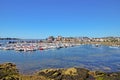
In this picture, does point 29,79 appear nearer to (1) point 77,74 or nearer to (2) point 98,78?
(1) point 77,74

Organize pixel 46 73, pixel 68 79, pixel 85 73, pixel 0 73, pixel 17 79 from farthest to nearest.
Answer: pixel 46 73 → pixel 85 73 → pixel 68 79 → pixel 0 73 → pixel 17 79

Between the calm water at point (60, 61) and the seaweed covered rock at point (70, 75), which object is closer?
the seaweed covered rock at point (70, 75)

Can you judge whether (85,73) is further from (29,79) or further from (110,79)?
(29,79)

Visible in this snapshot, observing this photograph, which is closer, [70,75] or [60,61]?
[70,75]

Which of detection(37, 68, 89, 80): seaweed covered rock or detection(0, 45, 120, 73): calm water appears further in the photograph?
detection(0, 45, 120, 73): calm water

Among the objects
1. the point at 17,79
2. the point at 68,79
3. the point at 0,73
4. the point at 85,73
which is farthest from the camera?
the point at 85,73

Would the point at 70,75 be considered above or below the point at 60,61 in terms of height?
above

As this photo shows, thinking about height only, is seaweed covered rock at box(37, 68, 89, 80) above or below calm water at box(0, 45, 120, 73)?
above

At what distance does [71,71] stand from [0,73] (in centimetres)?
936

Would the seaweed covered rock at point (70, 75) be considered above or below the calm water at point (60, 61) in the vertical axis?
above

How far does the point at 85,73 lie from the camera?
28.7 m

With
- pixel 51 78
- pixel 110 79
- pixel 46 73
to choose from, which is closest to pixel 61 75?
pixel 51 78

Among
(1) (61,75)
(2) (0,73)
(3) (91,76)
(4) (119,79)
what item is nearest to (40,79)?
(1) (61,75)

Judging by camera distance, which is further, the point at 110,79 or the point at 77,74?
the point at 77,74
